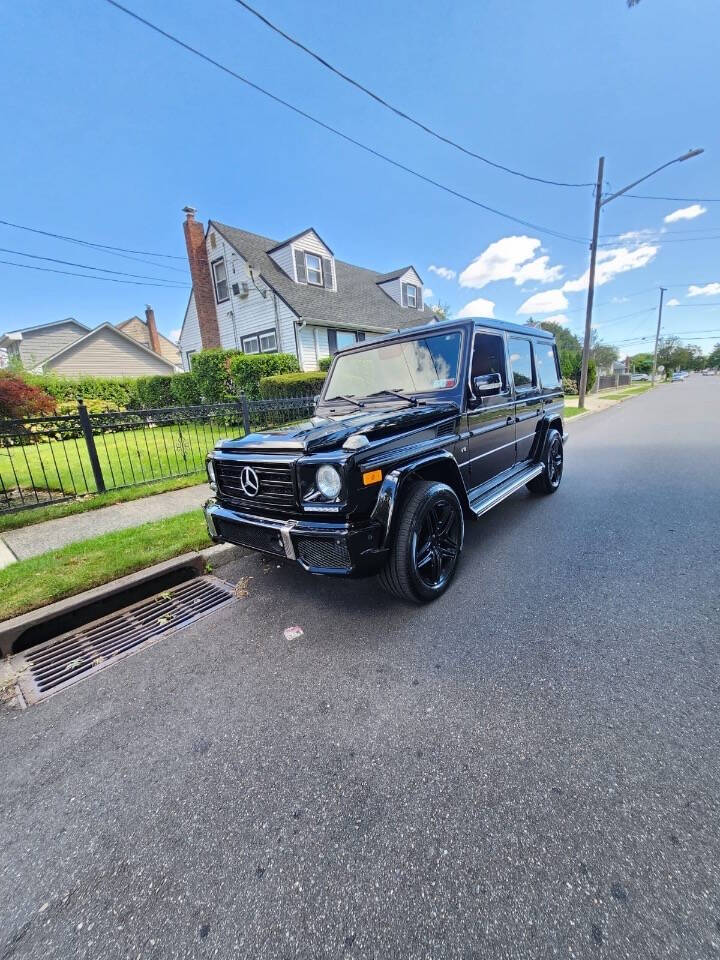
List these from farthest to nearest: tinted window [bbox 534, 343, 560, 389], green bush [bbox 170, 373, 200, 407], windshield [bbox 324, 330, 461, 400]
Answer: green bush [bbox 170, 373, 200, 407] → tinted window [bbox 534, 343, 560, 389] → windshield [bbox 324, 330, 461, 400]

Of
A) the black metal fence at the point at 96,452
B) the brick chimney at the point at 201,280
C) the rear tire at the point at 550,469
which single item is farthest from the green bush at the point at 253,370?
the rear tire at the point at 550,469

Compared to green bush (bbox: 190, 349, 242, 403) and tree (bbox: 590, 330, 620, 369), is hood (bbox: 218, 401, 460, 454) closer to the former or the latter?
green bush (bbox: 190, 349, 242, 403)


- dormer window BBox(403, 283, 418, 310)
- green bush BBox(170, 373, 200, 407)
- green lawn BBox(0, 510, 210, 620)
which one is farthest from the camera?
dormer window BBox(403, 283, 418, 310)

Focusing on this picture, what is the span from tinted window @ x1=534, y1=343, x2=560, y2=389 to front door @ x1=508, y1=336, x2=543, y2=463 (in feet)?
0.84

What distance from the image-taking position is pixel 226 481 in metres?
3.35

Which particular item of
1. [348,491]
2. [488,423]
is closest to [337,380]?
[488,423]

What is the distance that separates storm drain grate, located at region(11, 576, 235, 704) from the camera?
2.63m

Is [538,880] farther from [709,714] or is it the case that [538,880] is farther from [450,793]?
[709,714]

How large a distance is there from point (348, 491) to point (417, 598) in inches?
40.3

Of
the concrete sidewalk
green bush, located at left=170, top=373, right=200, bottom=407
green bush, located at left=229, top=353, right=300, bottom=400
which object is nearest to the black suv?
the concrete sidewalk

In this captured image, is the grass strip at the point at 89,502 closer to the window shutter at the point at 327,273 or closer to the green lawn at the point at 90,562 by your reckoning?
the green lawn at the point at 90,562

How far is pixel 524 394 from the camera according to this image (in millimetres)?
4961

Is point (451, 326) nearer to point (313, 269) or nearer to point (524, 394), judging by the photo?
point (524, 394)

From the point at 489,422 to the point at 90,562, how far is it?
3.98 metres
